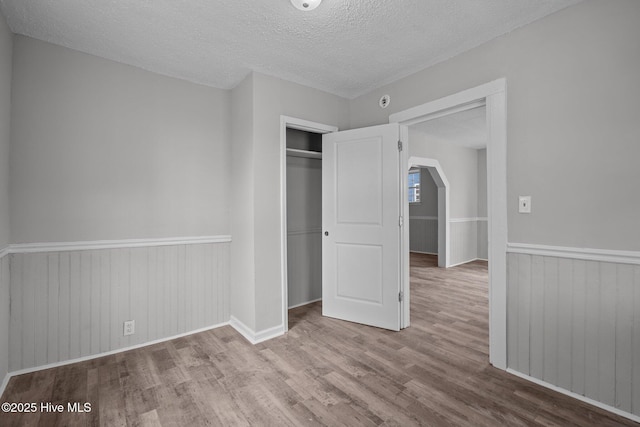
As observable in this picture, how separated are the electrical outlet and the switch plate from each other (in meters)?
3.29

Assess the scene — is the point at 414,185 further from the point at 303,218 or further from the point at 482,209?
the point at 303,218

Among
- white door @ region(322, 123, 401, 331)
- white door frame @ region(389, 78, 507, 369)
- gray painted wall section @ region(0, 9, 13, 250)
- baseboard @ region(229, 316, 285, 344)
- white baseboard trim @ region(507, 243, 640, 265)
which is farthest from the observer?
white door @ region(322, 123, 401, 331)

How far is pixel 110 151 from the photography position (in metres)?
2.53

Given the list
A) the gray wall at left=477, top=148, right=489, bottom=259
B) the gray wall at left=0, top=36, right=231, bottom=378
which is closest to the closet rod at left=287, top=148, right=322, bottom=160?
the gray wall at left=0, top=36, right=231, bottom=378

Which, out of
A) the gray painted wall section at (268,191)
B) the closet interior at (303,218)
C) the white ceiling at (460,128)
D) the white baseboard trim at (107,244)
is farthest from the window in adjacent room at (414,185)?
the white baseboard trim at (107,244)

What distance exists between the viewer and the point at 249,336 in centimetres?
278

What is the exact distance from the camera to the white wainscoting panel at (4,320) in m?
1.97

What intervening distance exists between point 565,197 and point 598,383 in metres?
1.14

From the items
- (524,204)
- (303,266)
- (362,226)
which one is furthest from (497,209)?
(303,266)

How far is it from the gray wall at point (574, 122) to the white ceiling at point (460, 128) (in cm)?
192

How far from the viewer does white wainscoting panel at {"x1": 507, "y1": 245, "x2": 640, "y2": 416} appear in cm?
169

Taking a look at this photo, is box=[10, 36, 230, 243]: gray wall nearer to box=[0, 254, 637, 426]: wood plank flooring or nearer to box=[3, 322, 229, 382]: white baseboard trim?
box=[3, 322, 229, 382]: white baseboard trim

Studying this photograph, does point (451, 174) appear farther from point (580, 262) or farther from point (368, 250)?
point (580, 262)

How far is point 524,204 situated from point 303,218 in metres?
2.34
